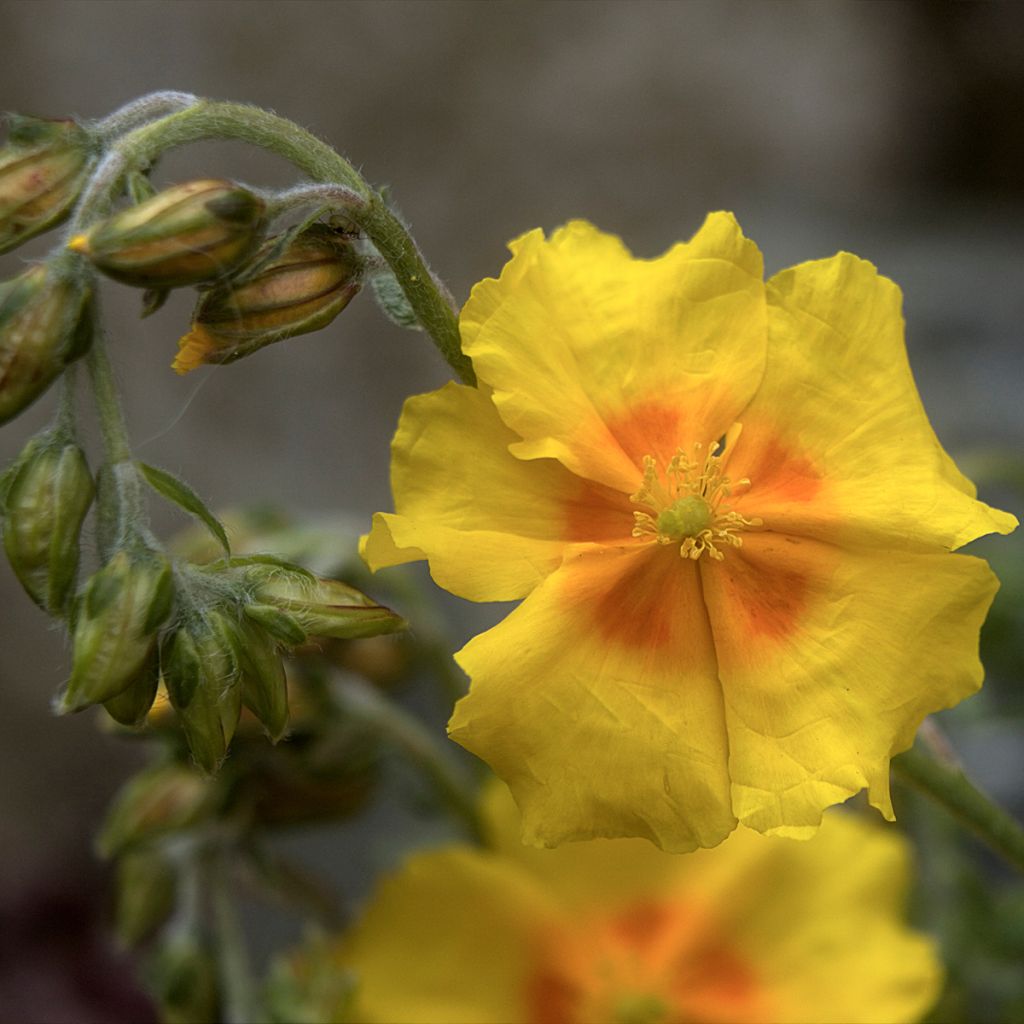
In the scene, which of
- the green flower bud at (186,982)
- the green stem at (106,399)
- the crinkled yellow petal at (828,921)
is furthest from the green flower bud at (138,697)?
the crinkled yellow petal at (828,921)

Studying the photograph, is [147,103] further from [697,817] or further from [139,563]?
[697,817]

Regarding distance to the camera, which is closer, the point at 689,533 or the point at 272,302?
the point at 272,302

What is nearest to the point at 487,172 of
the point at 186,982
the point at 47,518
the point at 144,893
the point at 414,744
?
the point at 414,744

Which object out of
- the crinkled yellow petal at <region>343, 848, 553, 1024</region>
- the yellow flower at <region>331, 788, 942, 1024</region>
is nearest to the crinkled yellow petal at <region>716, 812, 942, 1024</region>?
the yellow flower at <region>331, 788, 942, 1024</region>

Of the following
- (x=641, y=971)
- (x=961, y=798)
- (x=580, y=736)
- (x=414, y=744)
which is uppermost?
(x=580, y=736)

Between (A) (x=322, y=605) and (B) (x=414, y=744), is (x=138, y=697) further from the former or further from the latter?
(B) (x=414, y=744)

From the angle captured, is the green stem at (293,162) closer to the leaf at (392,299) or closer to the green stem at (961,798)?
the leaf at (392,299)
